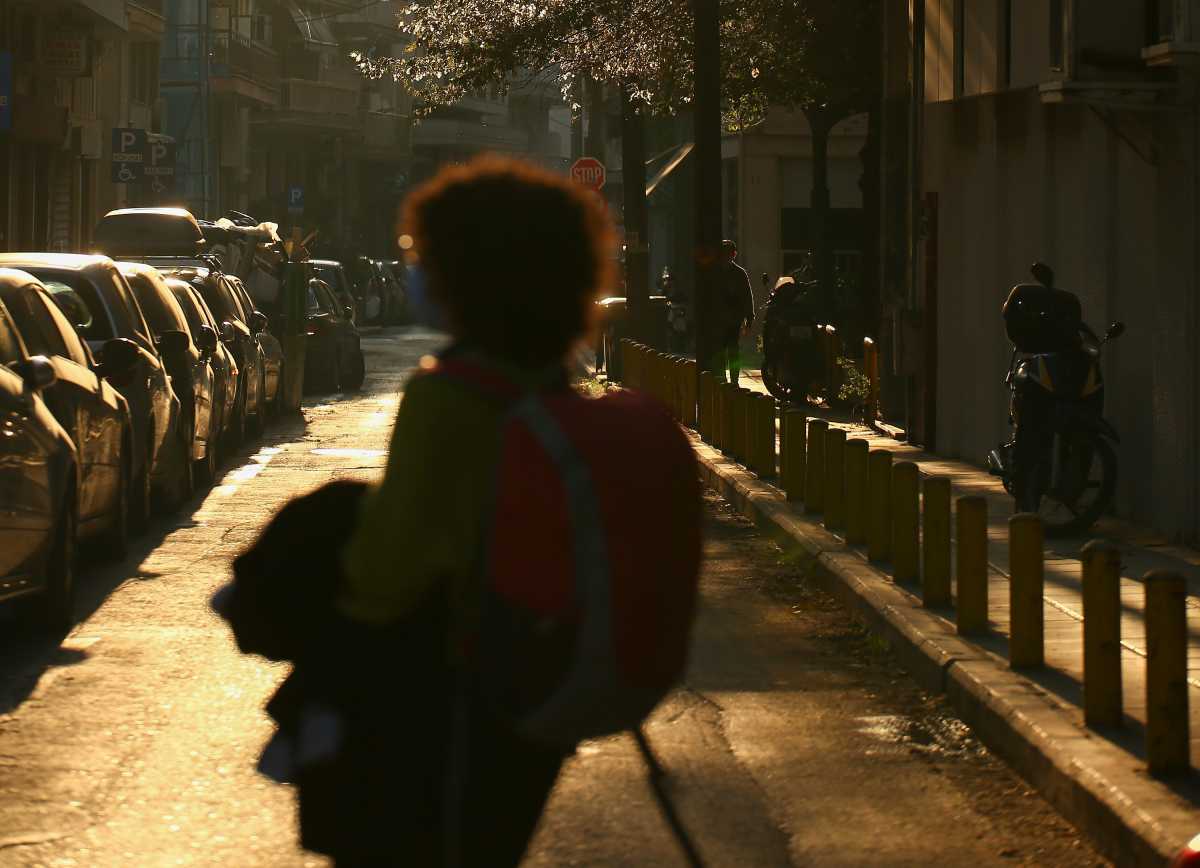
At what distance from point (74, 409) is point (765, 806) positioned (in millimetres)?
5144

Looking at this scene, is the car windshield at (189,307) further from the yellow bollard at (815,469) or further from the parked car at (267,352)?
the yellow bollard at (815,469)

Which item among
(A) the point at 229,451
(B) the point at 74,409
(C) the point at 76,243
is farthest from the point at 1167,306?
(C) the point at 76,243

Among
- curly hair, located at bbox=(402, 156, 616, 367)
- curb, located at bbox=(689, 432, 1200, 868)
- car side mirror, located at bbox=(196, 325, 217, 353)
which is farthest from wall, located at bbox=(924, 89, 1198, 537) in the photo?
curly hair, located at bbox=(402, 156, 616, 367)

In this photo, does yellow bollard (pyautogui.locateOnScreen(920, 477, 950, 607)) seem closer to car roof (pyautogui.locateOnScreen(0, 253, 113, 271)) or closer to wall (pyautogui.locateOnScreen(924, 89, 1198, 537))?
wall (pyautogui.locateOnScreen(924, 89, 1198, 537))

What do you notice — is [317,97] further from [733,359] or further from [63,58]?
[733,359]

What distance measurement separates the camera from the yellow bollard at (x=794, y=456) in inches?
562

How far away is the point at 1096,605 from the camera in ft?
23.2

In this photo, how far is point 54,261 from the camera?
44.5 ft

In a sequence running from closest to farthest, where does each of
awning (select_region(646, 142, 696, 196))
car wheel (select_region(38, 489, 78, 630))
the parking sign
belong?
car wheel (select_region(38, 489, 78, 630)), the parking sign, awning (select_region(646, 142, 696, 196))

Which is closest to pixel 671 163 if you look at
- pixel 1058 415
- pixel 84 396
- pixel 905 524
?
pixel 1058 415

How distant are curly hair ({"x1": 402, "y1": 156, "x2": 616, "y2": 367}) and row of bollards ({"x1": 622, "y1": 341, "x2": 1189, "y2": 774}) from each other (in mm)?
3505

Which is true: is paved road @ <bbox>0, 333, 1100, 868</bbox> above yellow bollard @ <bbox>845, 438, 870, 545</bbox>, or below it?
below

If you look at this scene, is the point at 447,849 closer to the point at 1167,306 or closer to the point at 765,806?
the point at 765,806

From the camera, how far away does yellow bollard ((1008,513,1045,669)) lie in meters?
7.96
